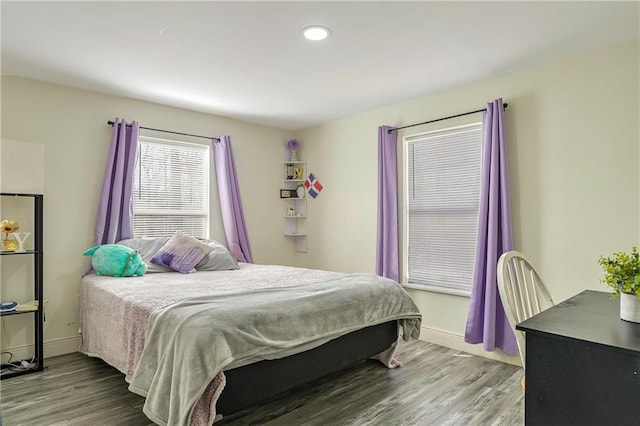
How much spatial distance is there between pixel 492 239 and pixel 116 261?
3098 mm

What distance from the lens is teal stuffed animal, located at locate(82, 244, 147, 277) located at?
3153 millimetres

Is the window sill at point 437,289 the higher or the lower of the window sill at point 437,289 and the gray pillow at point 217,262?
the lower

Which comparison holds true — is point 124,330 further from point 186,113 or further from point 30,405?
point 186,113

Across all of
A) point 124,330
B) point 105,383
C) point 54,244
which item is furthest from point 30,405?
point 54,244

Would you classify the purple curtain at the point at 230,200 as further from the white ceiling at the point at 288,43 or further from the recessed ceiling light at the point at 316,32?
the recessed ceiling light at the point at 316,32

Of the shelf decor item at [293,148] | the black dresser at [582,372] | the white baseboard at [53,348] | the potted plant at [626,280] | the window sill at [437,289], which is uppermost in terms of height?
the shelf decor item at [293,148]

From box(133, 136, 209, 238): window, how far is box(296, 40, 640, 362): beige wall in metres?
2.40

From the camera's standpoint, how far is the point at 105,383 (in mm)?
2717

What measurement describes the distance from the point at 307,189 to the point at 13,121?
3033 mm

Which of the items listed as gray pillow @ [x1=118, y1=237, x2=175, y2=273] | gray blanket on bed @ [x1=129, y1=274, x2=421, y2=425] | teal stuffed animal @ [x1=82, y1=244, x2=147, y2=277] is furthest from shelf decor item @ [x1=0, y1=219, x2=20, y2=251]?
gray blanket on bed @ [x1=129, y1=274, x2=421, y2=425]

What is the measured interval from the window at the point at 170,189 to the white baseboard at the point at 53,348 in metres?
1.11

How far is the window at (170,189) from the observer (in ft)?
12.7

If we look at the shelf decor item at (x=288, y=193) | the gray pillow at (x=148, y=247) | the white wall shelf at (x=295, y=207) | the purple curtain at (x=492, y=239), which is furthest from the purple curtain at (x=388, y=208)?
the gray pillow at (x=148, y=247)

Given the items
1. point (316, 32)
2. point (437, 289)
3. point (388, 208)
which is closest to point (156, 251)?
point (388, 208)
